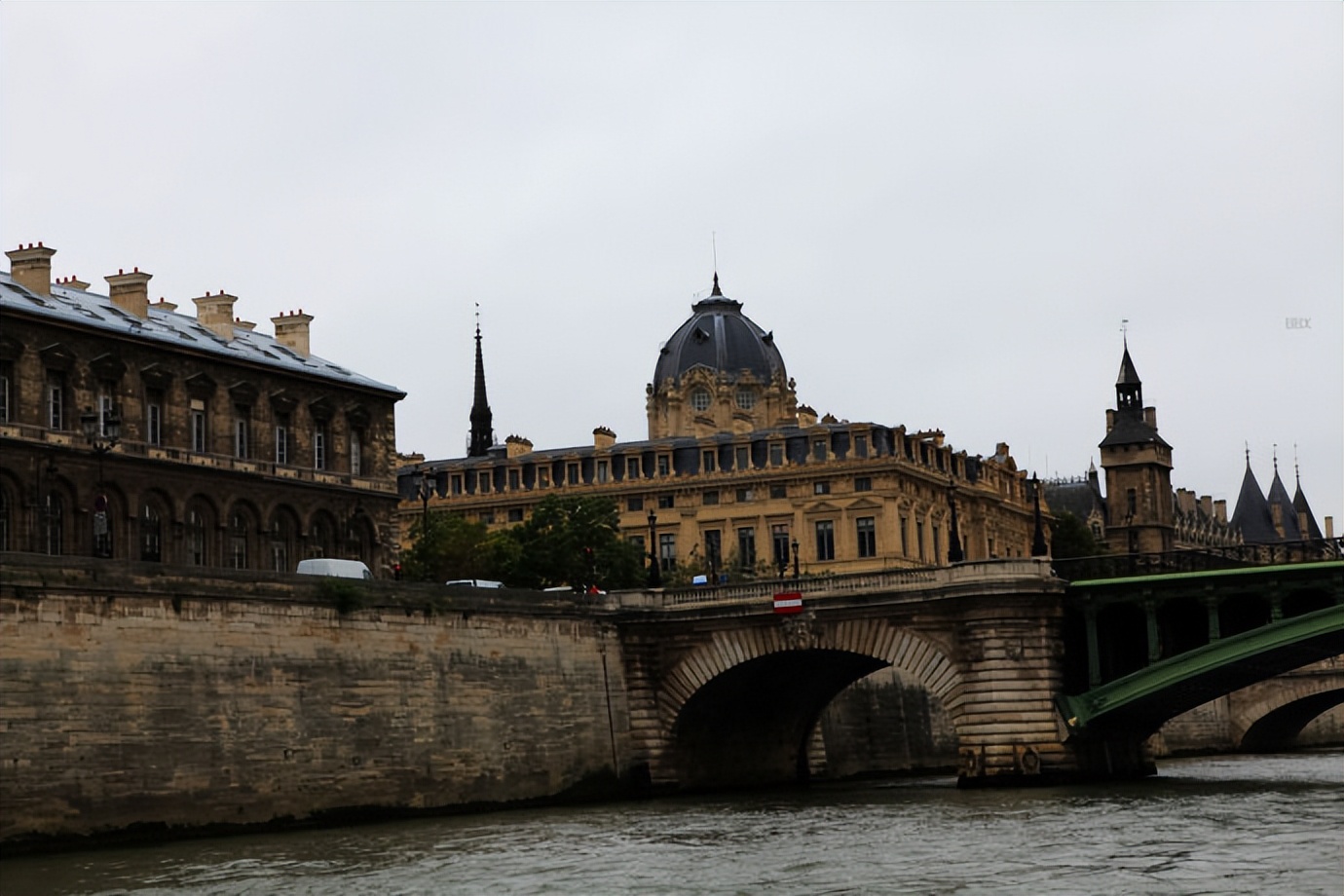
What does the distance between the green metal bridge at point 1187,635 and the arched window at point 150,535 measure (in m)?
28.4

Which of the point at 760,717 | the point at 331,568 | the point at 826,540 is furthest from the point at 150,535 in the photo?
the point at 826,540

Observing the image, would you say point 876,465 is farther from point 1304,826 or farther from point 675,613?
point 1304,826

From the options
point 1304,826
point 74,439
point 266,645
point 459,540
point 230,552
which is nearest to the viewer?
point 1304,826

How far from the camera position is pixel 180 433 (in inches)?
3022

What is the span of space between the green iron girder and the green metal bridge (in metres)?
0.03

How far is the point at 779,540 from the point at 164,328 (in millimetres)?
47875

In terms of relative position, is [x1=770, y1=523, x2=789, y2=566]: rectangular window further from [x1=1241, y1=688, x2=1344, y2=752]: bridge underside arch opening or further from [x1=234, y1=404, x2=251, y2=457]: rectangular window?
[x1=234, y1=404, x2=251, y2=457]: rectangular window

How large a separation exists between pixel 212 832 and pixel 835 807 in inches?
700

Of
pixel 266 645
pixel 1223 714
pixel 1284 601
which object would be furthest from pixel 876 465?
pixel 266 645

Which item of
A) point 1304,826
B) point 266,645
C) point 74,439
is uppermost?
point 74,439

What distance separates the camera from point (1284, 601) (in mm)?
75188

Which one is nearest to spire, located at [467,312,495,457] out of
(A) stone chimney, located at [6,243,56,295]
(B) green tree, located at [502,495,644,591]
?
(B) green tree, located at [502,495,644,591]

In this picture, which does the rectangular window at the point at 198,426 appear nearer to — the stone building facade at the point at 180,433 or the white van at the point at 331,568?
the stone building facade at the point at 180,433

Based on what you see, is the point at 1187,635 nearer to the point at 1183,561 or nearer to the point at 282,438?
the point at 1183,561
